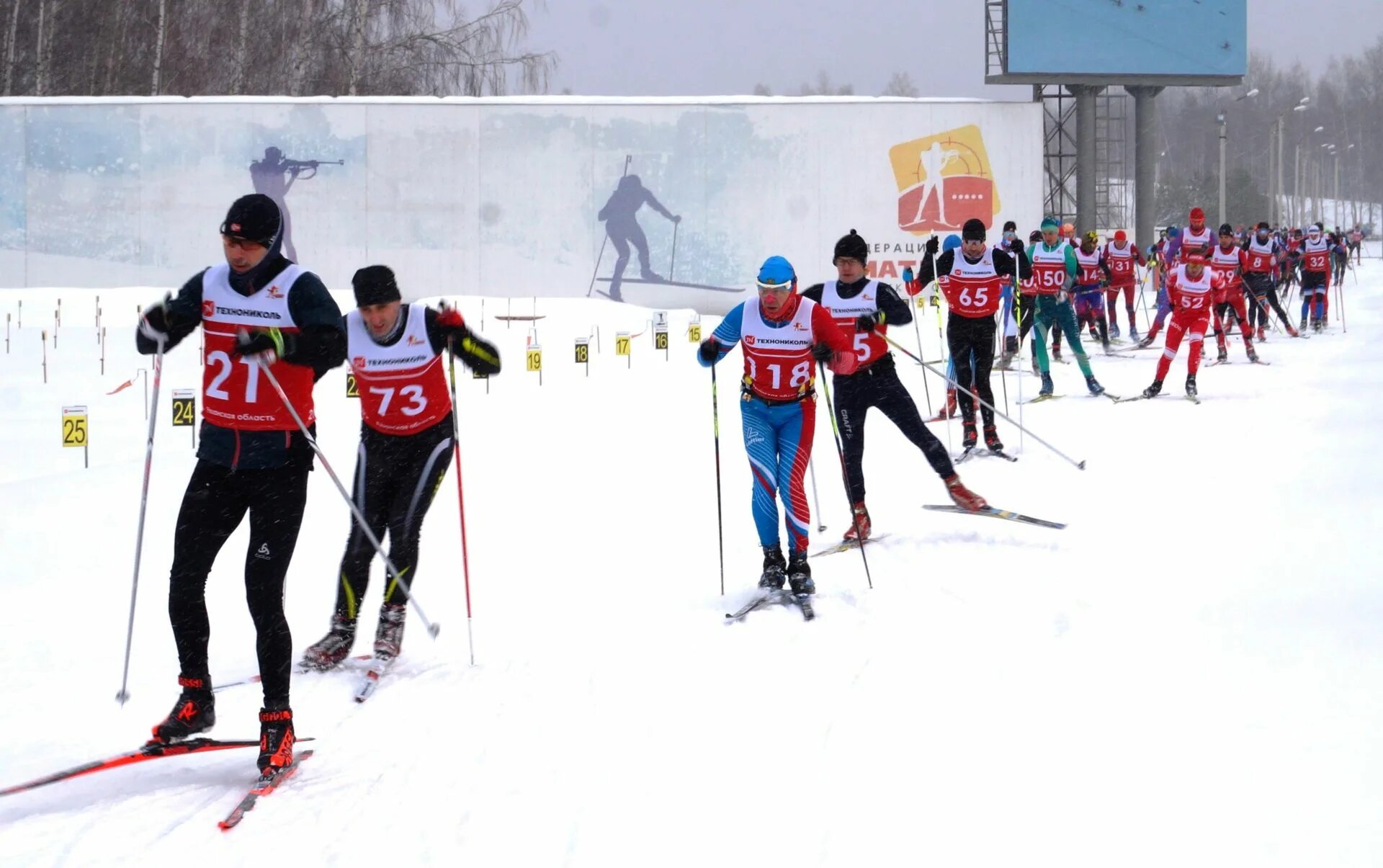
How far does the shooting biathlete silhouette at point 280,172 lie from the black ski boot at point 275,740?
1045 inches

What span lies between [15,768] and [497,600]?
2854 millimetres

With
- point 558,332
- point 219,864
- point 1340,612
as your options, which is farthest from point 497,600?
point 558,332

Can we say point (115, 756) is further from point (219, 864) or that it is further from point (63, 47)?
point (63, 47)

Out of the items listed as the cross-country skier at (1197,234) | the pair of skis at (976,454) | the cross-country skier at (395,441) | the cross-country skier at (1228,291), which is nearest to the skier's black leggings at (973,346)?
the pair of skis at (976,454)

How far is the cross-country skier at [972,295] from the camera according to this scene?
1094cm

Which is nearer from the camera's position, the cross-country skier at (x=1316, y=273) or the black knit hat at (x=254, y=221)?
the black knit hat at (x=254, y=221)

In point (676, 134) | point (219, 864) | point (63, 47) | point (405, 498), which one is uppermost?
point (63, 47)

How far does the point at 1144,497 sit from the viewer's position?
9547 millimetres

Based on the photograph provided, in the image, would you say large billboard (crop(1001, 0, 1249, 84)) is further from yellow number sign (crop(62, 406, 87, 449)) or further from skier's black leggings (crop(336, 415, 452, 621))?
skier's black leggings (crop(336, 415, 452, 621))

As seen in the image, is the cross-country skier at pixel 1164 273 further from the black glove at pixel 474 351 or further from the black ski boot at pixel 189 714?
the black ski boot at pixel 189 714

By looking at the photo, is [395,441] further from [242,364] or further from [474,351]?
[242,364]

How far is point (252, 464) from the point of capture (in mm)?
4719

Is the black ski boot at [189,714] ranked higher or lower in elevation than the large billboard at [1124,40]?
lower

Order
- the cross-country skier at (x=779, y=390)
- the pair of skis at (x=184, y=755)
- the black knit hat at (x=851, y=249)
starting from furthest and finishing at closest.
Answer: the black knit hat at (x=851, y=249) < the cross-country skier at (x=779, y=390) < the pair of skis at (x=184, y=755)
